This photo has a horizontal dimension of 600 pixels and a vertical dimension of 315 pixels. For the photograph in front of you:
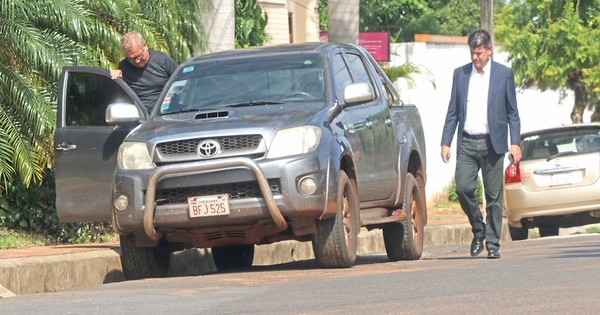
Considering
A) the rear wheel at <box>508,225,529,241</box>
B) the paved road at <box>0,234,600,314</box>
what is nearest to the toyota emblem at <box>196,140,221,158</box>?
the paved road at <box>0,234,600,314</box>

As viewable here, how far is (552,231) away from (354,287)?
12.3 meters

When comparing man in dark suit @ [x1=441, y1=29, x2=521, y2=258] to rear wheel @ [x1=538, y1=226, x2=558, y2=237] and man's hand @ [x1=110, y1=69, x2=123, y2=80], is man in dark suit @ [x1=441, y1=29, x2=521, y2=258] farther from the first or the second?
rear wheel @ [x1=538, y1=226, x2=558, y2=237]

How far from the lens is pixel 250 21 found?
27812 mm

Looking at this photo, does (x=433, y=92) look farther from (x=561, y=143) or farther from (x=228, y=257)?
(x=228, y=257)

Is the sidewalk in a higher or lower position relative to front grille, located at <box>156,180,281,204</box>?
lower

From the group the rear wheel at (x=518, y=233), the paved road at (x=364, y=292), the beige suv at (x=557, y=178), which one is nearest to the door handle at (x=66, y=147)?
the paved road at (x=364, y=292)

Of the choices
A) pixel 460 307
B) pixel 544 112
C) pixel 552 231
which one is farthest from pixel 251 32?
pixel 460 307

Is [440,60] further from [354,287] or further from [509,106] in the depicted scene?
[354,287]

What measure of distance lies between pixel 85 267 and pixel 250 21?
15.2m

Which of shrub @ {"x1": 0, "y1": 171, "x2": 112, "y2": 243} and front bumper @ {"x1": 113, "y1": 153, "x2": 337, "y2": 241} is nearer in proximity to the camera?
front bumper @ {"x1": 113, "y1": 153, "x2": 337, "y2": 241}

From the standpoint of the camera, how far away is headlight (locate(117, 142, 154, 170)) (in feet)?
39.3

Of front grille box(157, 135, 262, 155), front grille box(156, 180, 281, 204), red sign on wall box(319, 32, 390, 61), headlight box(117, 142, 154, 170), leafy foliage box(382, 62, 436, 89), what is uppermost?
front grille box(157, 135, 262, 155)

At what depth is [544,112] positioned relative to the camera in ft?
119

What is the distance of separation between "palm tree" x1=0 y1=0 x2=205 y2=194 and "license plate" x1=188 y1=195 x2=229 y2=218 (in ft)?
15.0
